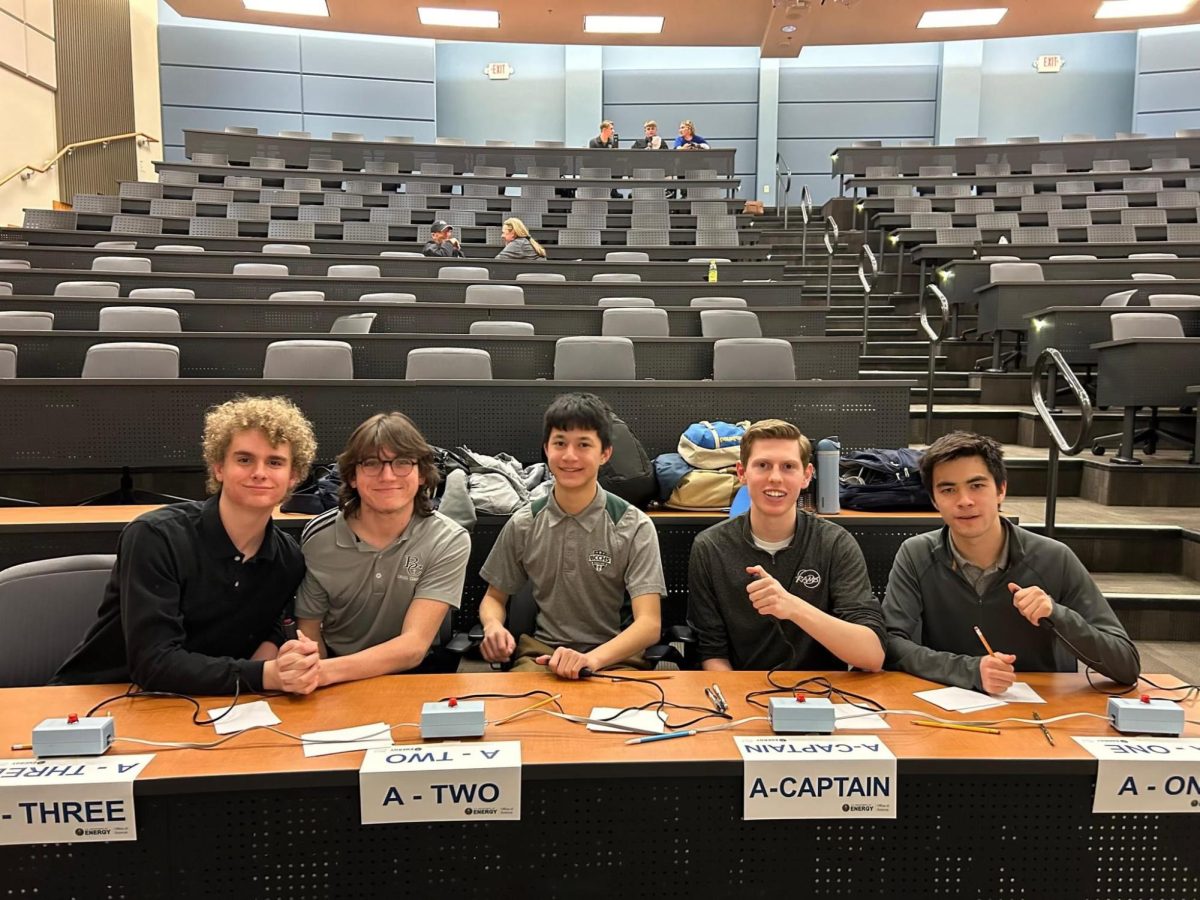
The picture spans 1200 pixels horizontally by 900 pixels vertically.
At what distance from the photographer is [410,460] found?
1644 millimetres

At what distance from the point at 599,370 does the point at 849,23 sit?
346 inches

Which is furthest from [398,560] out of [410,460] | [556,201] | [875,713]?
[556,201]

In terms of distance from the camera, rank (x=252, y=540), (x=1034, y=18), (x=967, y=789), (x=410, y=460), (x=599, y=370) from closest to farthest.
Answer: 1. (x=967, y=789)
2. (x=252, y=540)
3. (x=410, y=460)
4. (x=599, y=370)
5. (x=1034, y=18)

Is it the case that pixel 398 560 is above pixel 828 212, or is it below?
below

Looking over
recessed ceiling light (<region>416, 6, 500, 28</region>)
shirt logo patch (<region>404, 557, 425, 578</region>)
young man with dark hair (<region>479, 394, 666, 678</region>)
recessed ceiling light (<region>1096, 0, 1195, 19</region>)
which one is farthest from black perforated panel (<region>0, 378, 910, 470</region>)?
recessed ceiling light (<region>1096, 0, 1195, 19</region>)

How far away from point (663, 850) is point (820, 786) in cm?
30

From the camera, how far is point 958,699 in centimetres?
137

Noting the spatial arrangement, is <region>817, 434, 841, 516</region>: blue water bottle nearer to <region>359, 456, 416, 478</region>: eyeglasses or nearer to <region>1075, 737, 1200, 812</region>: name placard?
<region>1075, 737, 1200, 812</region>: name placard

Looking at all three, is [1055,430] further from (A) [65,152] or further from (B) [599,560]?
(A) [65,152]

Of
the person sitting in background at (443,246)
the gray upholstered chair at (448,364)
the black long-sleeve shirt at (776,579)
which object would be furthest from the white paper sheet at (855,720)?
the person sitting in background at (443,246)

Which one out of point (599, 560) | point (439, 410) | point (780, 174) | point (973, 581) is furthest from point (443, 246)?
point (780, 174)

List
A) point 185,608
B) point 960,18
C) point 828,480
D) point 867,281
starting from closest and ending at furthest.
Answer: point 185,608 → point 828,480 → point 867,281 → point 960,18

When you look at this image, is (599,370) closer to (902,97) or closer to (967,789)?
(967,789)

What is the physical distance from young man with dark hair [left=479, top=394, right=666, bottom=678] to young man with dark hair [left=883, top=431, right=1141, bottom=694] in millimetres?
582
